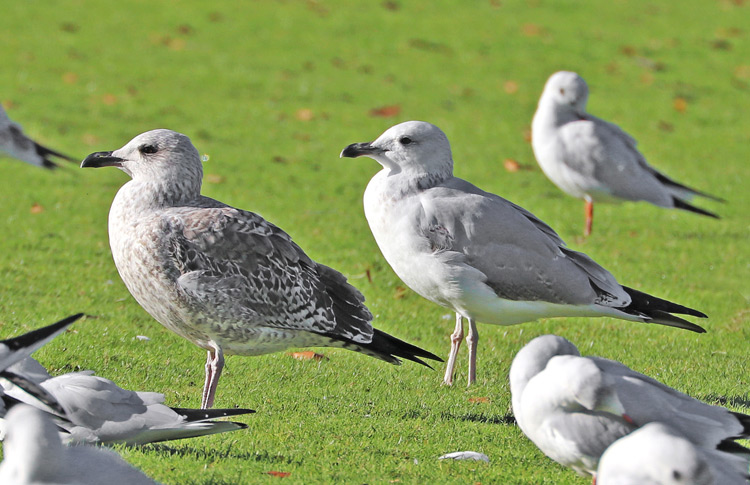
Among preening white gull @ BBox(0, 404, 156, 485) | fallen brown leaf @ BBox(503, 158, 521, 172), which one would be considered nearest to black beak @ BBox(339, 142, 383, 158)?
preening white gull @ BBox(0, 404, 156, 485)

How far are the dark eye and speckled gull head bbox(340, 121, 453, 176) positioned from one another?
130 centimetres

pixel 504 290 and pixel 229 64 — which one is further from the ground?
pixel 229 64

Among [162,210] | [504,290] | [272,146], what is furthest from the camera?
[272,146]

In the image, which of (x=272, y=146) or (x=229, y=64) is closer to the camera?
(x=272, y=146)

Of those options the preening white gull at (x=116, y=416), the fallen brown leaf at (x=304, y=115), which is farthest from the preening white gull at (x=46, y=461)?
the fallen brown leaf at (x=304, y=115)

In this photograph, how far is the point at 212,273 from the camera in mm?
5961

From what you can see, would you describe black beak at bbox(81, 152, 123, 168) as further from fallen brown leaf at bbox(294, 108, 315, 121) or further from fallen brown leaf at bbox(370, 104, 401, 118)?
fallen brown leaf at bbox(370, 104, 401, 118)

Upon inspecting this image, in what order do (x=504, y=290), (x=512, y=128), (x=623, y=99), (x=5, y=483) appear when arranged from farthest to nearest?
(x=623, y=99), (x=512, y=128), (x=504, y=290), (x=5, y=483)

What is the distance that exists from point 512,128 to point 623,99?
2457mm

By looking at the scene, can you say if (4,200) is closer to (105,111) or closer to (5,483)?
(105,111)

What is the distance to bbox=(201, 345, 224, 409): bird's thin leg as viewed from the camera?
19.7 ft

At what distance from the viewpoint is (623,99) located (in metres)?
16.0

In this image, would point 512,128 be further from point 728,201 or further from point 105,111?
point 105,111

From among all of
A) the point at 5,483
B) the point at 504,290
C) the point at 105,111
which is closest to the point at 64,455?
the point at 5,483
